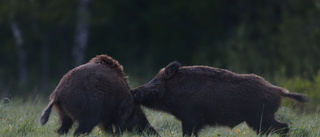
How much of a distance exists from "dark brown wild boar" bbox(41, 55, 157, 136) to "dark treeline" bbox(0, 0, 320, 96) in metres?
12.2

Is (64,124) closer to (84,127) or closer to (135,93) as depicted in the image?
(84,127)

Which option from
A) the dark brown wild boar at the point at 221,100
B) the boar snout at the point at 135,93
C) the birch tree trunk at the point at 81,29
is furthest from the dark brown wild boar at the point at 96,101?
the birch tree trunk at the point at 81,29

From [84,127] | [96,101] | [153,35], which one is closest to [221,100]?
[96,101]

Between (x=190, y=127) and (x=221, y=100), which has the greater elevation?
(x=221, y=100)

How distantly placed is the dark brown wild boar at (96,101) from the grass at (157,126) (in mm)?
198

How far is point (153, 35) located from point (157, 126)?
57.4 ft

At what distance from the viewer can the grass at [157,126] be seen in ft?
22.4

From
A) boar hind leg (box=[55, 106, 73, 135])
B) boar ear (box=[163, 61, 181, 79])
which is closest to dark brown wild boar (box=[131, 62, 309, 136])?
boar ear (box=[163, 61, 181, 79])

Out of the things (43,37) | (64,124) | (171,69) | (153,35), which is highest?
(171,69)

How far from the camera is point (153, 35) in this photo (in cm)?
2527

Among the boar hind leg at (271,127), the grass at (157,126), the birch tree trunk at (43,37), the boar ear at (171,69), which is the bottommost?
the birch tree trunk at (43,37)

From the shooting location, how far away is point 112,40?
2583 centimetres

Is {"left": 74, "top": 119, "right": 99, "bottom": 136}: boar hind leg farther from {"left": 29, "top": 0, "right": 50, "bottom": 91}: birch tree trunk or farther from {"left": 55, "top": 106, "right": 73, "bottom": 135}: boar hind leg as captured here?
{"left": 29, "top": 0, "right": 50, "bottom": 91}: birch tree trunk

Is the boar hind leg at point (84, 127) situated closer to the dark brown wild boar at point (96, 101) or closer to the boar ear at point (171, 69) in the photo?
the dark brown wild boar at point (96, 101)
